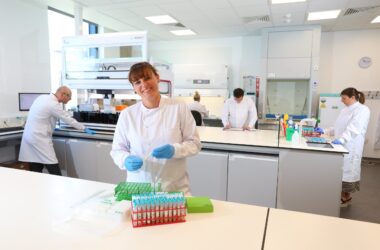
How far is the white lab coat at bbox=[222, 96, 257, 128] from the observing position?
420cm

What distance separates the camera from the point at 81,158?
328cm

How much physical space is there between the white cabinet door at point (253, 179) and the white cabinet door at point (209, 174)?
0.07m

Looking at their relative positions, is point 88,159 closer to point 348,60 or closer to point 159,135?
point 159,135

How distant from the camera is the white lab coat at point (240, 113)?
420 cm

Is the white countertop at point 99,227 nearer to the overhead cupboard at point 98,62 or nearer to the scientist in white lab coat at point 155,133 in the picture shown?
the scientist in white lab coat at point 155,133

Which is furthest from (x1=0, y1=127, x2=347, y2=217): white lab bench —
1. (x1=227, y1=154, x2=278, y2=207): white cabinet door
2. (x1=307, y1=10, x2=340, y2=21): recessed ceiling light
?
(x1=307, y1=10, x2=340, y2=21): recessed ceiling light

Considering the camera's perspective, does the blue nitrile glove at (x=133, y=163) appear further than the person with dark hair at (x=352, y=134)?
No

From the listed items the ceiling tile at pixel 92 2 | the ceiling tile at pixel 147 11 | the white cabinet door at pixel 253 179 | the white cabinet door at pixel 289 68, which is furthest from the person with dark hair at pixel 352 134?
the ceiling tile at pixel 92 2

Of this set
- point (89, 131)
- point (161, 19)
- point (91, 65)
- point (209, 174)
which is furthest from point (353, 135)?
point (161, 19)

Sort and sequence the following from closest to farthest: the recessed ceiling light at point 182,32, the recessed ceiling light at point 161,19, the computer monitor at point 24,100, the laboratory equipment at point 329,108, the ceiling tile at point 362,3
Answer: the computer monitor at point 24,100 → the ceiling tile at point 362,3 → the recessed ceiling light at point 161,19 → the laboratory equipment at point 329,108 → the recessed ceiling light at point 182,32

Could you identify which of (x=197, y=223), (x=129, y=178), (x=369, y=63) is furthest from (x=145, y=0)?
(x=369, y=63)

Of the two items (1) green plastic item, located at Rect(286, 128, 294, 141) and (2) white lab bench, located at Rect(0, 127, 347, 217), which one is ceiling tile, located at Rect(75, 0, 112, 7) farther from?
(1) green plastic item, located at Rect(286, 128, 294, 141)

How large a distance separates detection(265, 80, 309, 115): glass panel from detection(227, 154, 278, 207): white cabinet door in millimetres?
3702

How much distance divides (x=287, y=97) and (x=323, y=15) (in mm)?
1900
